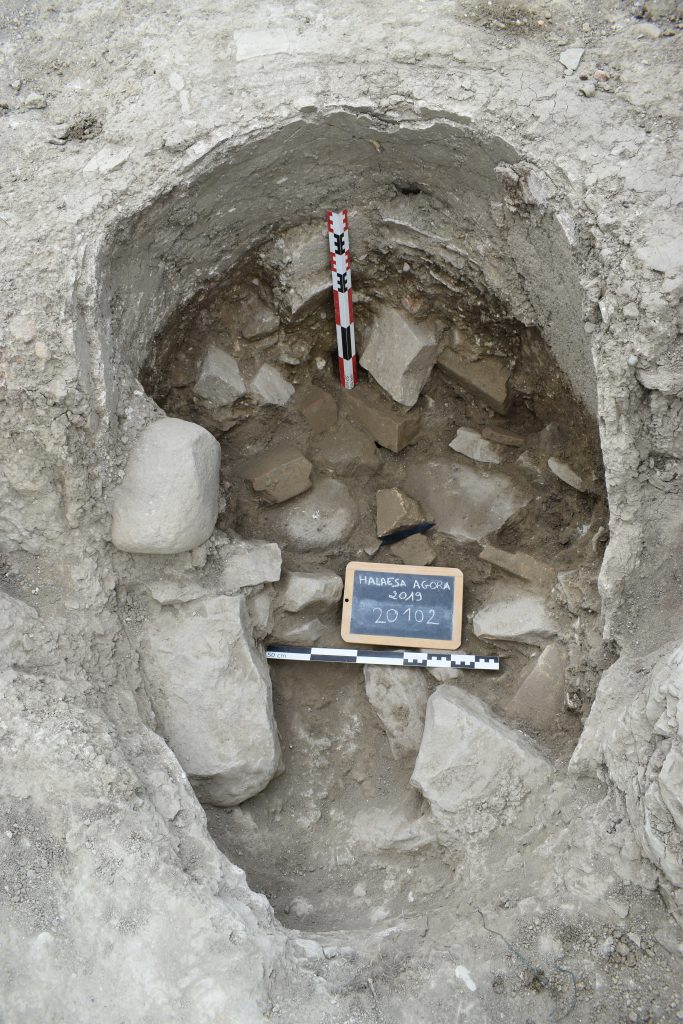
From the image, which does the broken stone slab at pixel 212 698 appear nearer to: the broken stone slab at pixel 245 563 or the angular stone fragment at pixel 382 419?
the broken stone slab at pixel 245 563

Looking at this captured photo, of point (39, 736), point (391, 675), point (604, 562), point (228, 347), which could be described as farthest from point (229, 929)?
point (228, 347)

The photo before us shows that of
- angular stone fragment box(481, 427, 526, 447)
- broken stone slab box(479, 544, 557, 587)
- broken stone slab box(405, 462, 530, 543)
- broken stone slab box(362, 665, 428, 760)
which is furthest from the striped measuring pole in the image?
broken stone slab box(362, 665, 428, 760)

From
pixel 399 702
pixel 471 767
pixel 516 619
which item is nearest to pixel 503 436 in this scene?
pixel 516 619

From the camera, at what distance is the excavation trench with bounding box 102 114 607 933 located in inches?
117

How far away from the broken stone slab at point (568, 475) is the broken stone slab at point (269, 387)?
1.24 meters

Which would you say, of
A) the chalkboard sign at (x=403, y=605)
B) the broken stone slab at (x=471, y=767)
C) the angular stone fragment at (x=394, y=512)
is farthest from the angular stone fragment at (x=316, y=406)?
the broken stone slab at (x=471, y=767)

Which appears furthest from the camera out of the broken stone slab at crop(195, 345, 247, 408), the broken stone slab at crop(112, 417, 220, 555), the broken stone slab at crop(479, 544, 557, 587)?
the broken stone slab at crop(195, 345, 247, 408)

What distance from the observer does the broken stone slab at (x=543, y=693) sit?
10.3 ft

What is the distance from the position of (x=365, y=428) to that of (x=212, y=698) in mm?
1501

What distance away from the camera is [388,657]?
3.37m

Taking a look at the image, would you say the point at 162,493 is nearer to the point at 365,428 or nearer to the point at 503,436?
the point at 365,428

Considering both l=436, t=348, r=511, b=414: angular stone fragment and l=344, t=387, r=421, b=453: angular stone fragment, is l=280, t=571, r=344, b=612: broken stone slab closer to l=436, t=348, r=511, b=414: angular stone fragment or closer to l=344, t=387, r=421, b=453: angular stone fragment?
l=344, t=387, r=421, b=453: angular stone fragment

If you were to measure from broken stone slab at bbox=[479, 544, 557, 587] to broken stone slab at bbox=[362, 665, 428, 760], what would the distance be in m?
0.57

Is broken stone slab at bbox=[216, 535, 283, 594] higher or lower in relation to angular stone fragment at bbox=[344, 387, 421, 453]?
lower
